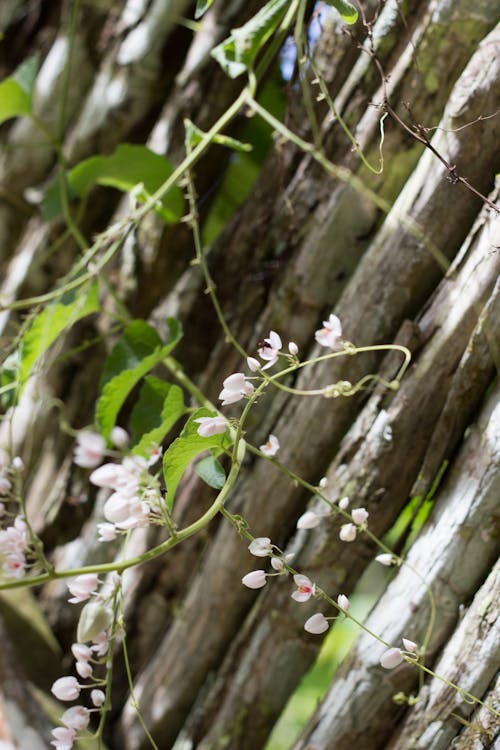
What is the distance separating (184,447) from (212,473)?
52 mm

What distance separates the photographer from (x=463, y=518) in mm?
668

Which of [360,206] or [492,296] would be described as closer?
[492,296]

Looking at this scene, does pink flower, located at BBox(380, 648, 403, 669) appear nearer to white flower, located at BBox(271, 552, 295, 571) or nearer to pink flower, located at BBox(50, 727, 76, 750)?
white flower, located at BBox(271, 552, 295, 571)

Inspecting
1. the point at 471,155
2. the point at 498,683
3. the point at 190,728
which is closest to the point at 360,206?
the point at 471,155

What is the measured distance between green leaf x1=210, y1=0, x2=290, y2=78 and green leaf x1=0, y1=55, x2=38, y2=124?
275mm

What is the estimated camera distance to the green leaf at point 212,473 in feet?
2.02

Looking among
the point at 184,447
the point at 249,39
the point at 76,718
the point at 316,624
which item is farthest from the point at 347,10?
the point at 76,718

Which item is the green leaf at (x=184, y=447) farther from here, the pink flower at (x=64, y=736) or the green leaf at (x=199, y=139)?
the green leaf at (x=199, y=139)

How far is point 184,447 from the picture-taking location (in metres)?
0.58

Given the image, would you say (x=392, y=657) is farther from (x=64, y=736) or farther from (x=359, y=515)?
(x=64, y=736)

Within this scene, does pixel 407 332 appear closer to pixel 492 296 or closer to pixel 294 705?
pixel 492 296

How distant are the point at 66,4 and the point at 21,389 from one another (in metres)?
0.74

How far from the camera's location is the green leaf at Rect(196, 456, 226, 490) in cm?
62

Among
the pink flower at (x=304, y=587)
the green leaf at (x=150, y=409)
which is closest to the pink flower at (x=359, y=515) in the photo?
the pink flower at (x=304, y=587)
